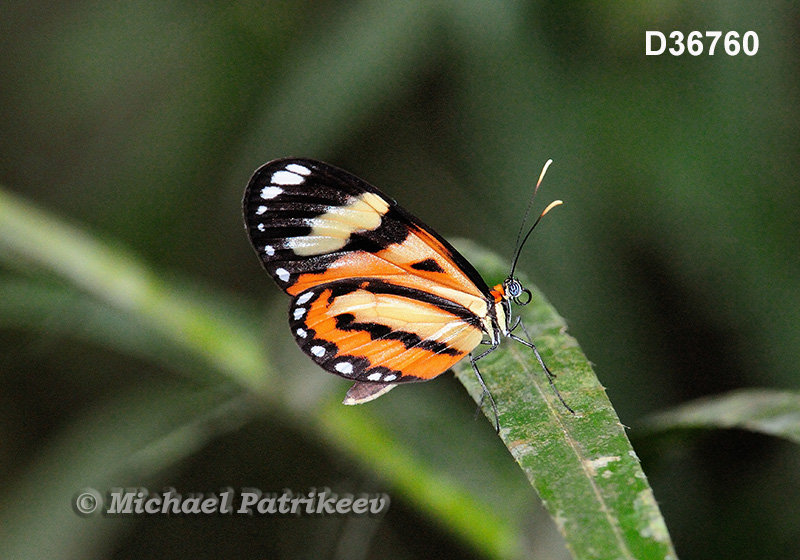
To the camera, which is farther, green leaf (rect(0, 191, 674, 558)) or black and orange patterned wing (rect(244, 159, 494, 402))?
black and orange patterned wing (rect(244, 159, 494, 402))

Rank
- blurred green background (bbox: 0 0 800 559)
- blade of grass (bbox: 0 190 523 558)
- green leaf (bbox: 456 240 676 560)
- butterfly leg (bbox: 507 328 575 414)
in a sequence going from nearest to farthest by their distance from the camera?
green leaf (bbox: 456 240 676 560)
butterfly leg (bbox: 507 328 575 414)
blade of grass (bbox: 0 190 523 558)
blurred green background (bbox: 0 0 800 559)

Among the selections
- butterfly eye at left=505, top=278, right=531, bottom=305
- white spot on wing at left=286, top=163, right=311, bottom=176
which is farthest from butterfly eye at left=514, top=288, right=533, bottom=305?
white spot on wing at left=286, top=163, right=311, bottom=176

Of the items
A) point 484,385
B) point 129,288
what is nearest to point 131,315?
point 129,288

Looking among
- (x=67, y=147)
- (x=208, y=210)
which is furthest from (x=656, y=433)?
(x=67, y=147)

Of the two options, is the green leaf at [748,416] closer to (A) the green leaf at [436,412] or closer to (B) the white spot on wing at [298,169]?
(A) the green leaf at [436,412]

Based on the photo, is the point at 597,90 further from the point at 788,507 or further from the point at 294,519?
the point at 294,519

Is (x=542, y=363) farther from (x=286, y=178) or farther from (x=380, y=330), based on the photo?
(x=286, y=178)

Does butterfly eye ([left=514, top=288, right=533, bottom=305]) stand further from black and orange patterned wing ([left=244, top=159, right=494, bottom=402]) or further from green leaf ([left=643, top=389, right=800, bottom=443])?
green leaf ([left=643, top=389, right=800, bottom=443])
